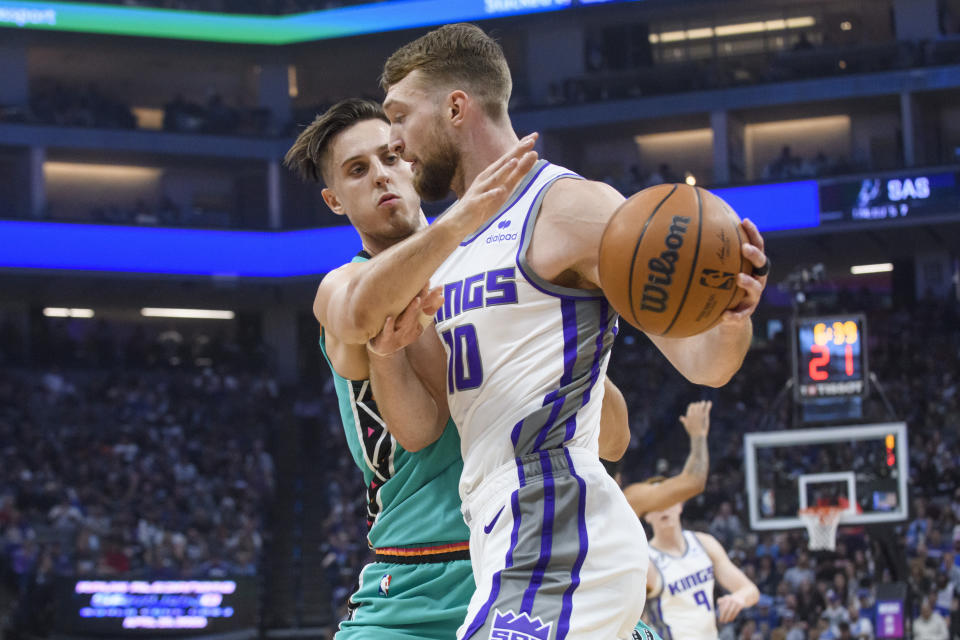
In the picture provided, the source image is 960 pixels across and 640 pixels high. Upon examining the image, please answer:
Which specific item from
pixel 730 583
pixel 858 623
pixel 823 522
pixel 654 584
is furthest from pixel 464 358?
pixel 858 623

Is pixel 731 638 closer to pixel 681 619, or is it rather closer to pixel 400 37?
pixel 681 619

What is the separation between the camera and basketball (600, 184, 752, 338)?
9.73ft

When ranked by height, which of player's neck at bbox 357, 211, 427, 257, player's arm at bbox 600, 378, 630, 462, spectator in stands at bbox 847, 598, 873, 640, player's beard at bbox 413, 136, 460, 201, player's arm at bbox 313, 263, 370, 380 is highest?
player's beard at bbox 413, 136, 460, 201

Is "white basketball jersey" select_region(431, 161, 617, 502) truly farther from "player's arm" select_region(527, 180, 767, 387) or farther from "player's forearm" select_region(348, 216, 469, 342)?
"player's forearm" select_region(348, 216, 469, 342)

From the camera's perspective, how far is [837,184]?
23203mm

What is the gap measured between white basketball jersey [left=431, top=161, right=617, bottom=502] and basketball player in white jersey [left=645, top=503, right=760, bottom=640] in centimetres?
537

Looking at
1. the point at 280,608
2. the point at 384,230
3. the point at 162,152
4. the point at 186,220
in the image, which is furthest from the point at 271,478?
the point at 384,230

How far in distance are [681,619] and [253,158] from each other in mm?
21975

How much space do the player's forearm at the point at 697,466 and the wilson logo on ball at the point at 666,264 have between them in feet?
16.9

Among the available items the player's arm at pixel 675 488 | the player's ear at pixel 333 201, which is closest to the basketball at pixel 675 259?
the player's ear at pixel 333 201

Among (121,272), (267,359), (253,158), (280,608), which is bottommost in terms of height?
(280,608)

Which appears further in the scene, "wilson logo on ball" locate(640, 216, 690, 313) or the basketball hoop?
the basketball hoop

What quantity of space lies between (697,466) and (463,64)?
5.21m

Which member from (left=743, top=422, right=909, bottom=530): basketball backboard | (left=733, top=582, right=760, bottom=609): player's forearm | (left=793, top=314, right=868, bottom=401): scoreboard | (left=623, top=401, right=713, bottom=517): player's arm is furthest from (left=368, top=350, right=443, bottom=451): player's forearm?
(left=793, top=314, right=868, bottom=401): scoreboard
